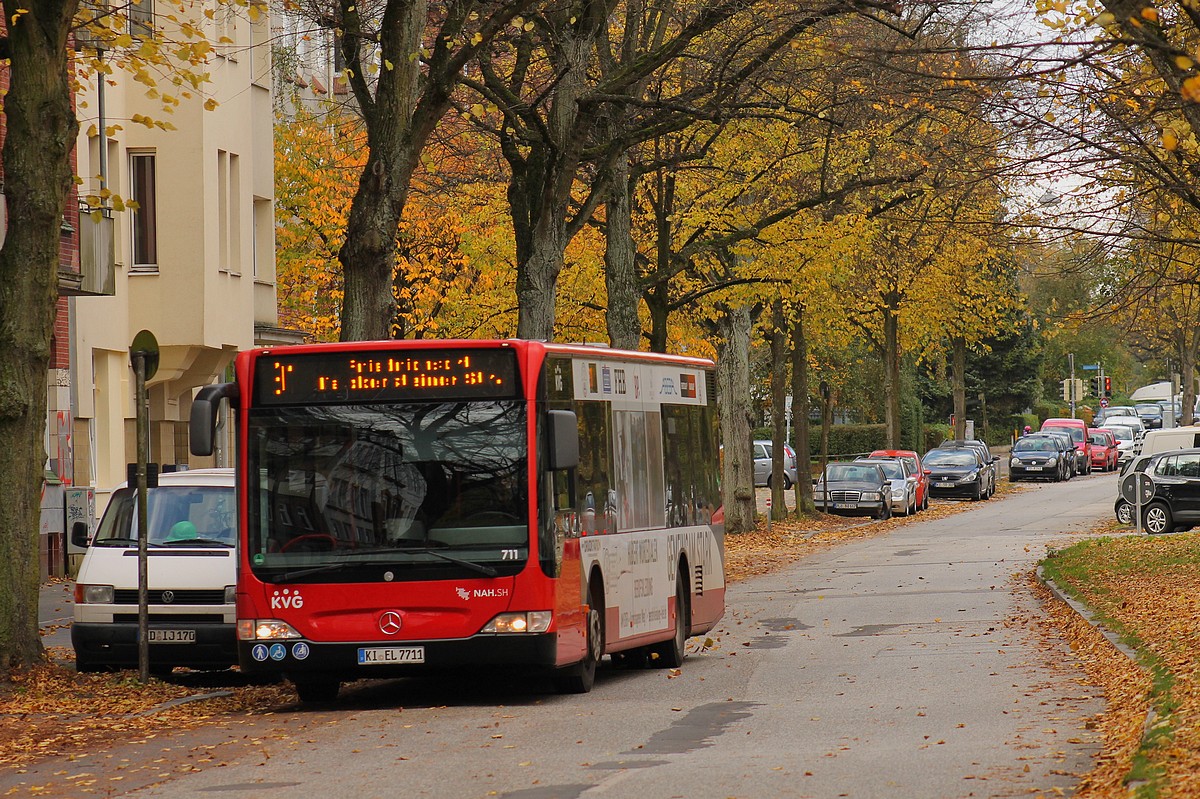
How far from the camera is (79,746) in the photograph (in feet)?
40.8

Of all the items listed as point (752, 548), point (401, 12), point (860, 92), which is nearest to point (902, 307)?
point (752, 548)

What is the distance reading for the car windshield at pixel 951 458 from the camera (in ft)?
204

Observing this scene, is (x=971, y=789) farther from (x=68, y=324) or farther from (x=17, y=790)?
(x=68, y=324)

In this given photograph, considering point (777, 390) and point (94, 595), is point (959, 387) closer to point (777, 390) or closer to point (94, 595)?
point (777, 390)

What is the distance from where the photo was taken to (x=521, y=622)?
1384cm

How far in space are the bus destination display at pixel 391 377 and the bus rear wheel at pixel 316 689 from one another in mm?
2169

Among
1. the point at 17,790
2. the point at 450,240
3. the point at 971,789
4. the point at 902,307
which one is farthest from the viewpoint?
the point at 902,307

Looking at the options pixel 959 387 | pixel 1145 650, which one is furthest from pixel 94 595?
pixel 959 387

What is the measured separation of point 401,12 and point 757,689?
A: 785 centimetres

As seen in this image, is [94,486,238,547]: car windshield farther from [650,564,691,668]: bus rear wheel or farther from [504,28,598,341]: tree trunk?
[504,28,598,341]: tree trunk

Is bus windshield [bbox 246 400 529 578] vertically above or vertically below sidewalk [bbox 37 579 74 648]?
above

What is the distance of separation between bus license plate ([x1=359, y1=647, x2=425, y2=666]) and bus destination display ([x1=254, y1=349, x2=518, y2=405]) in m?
1.76

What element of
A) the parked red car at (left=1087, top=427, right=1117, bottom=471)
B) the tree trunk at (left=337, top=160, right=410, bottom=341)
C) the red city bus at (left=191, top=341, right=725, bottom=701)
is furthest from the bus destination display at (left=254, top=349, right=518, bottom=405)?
the parked red car at (left=1087, top=427, right=1117, bottom=471)

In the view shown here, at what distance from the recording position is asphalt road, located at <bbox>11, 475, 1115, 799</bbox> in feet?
33.2
